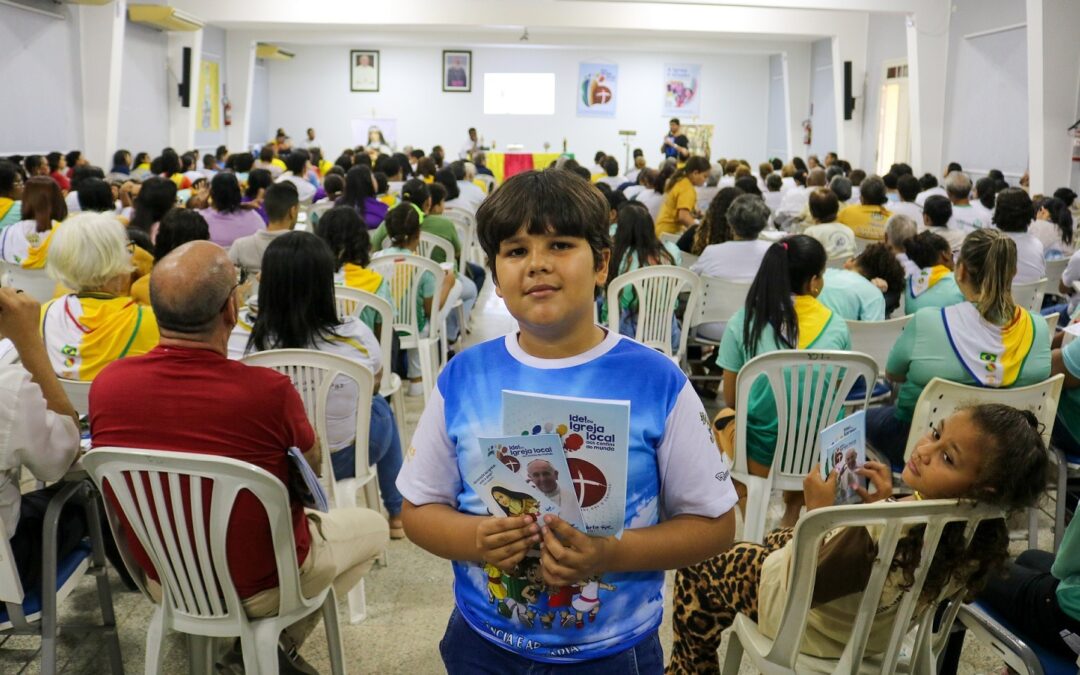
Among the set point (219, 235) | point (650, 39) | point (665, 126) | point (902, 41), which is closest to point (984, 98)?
point (902, 41)

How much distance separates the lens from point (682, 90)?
2053 cm

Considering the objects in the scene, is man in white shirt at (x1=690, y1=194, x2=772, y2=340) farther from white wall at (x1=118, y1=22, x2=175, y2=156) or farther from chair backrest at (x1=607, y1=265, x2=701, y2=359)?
white wall at (x1=118, y1=22, x2=175, y2=156)

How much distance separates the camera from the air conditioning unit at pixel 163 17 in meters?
12.3

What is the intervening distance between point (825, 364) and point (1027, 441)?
1100 mm

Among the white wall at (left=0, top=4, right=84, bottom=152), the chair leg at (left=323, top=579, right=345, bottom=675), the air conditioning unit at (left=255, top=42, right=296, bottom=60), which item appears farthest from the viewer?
the air conditioning unit at (left=255, top=42, right=296, bottom=60)

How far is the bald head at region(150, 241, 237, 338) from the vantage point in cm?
183

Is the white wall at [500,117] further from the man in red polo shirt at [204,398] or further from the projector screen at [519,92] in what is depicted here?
the man in red polo shirt at [204,398]

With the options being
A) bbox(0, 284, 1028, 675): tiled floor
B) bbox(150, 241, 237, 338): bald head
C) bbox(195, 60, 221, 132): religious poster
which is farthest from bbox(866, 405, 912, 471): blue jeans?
bbox(195, 60, 221, 132): religious poster

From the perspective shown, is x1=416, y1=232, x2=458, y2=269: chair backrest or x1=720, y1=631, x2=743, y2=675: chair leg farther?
x1=416, y1=232, x2=458, y2=269: chair backrest

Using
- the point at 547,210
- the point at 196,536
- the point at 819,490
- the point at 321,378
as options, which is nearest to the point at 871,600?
the point at 819,490

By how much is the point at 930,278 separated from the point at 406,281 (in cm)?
236

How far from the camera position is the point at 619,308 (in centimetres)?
438

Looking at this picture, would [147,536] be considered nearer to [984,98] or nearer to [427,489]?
[427,489]

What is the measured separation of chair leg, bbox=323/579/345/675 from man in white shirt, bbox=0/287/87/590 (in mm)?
640
